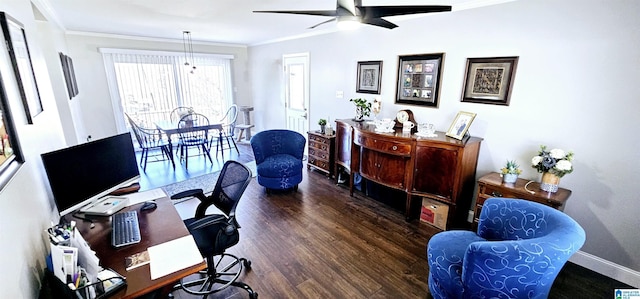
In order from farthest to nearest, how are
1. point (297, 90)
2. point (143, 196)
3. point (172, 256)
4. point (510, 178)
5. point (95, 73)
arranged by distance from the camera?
1. point (297, 90)
2. point (95, 73)
3. point (510, 178)
4. point (143, 196)
5. point (172, 256)

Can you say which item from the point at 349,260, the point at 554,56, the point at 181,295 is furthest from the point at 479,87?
the point at 181,295

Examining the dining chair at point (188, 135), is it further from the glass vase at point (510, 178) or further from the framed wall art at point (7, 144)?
the glass vase at point (510, 178)

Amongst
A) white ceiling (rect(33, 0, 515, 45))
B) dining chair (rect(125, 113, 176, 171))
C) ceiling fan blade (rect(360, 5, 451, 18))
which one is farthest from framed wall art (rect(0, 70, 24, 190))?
dining chair (rect(125, 113, 176, 171))

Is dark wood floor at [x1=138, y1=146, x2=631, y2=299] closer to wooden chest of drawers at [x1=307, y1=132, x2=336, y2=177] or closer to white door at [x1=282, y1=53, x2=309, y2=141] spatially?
wooden chest of drawers at [x1=307, y1=132, x2=336, y2=177]

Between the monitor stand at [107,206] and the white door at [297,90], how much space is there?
12.1 ft

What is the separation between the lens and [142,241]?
1459 millimetres

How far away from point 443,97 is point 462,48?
0.54 m

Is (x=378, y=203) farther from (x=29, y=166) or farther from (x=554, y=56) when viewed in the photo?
(x=29, y=166)

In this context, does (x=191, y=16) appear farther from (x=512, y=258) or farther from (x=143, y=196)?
(x=512, y=258)

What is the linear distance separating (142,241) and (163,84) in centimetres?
530

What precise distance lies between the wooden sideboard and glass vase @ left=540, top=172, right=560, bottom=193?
2.07 ft

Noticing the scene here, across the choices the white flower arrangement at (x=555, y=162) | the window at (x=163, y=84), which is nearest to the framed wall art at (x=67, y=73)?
the window at (x=163, y=84)

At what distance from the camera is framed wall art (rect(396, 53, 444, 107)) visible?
314 centimetres

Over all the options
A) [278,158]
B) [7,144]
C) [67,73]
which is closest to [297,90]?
[278,158]
